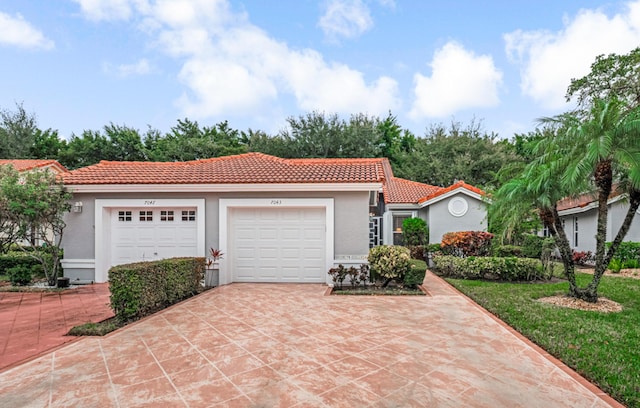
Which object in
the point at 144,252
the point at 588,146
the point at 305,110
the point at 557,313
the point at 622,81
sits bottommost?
the point at 557,313

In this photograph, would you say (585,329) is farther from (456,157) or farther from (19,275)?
(456,157)

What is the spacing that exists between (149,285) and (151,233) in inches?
173

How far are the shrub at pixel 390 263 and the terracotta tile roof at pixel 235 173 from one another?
7.29 feet

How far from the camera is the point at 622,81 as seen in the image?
63.2 ft

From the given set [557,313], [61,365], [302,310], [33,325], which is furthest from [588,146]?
[33,325]

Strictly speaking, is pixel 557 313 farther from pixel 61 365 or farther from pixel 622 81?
pixel 622 81

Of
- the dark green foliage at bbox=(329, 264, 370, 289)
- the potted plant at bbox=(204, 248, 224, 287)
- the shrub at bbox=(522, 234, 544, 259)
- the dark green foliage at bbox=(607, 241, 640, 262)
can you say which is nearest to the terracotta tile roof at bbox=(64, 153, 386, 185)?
the potted plant at bbox=(204, 248, 224, 287)

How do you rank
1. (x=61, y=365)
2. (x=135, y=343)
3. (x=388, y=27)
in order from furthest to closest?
(x=388, y=27), (x=135, y=343), (x=61, y=365)

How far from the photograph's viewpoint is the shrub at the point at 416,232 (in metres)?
17.2

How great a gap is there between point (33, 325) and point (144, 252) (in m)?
4.61

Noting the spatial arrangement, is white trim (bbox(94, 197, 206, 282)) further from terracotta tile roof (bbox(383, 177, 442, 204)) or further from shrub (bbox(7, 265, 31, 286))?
terracotta tile roof (bbox(383, 177, 442, 204))

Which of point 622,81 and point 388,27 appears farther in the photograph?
point 622,81

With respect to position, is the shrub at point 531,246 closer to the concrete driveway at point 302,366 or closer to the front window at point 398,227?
the front window at point 398,227

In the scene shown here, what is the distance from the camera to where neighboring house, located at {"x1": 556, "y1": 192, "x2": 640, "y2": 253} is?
15373 mm
